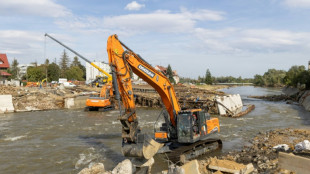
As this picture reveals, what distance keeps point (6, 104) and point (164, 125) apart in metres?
23.3

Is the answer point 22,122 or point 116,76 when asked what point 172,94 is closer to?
point 116,76

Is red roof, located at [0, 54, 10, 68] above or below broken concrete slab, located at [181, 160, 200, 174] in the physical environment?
above

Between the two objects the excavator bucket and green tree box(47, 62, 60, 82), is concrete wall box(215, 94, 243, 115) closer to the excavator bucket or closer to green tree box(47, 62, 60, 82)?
the excavator bucket

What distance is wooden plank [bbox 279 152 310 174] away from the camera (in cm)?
742

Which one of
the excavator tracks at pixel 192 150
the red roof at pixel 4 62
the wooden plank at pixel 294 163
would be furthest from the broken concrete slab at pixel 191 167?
the red roof at pixel 4 62

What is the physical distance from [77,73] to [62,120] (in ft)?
226

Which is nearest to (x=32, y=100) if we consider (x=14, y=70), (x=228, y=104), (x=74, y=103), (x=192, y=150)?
(x=74, y=103)

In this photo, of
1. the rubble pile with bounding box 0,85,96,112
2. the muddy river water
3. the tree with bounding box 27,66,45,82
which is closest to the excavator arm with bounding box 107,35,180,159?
the muddy river water

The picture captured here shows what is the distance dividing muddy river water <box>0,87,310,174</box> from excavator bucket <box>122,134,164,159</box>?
1.69 meters

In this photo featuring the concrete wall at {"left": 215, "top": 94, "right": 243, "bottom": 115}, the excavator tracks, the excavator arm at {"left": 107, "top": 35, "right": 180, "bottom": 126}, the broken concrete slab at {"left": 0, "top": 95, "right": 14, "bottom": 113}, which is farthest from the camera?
the broken concrete slab at {"left": 0, "top": 95, "right": 14, "bottom": 113}

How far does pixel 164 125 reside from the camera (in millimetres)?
11805

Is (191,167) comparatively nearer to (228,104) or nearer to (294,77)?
(228,104)

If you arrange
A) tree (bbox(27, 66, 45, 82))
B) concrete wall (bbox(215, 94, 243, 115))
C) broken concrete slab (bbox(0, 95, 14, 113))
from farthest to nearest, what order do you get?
tree (bbox(27, 66, 45, 82)) < broken concrete slab (bbox(0, 95, 14, 113)) < concrete wall (bbox(215, 94, 243, 115))

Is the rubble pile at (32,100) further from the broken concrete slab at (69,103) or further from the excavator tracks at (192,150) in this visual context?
the excavator tracks at (192,150)
